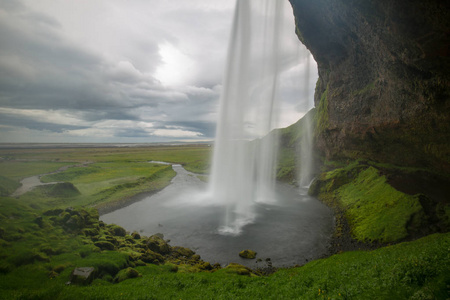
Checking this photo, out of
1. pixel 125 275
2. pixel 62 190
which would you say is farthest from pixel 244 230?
pixel 62 190

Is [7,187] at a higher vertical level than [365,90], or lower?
lower

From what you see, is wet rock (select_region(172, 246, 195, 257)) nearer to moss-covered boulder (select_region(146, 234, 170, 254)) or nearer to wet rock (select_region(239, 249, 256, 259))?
moss-covered boulder (select_region(146, 234, 170, 254))

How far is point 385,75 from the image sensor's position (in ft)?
110

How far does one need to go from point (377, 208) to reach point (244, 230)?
785 inches

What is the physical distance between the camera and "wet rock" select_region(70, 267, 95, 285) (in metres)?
14.0

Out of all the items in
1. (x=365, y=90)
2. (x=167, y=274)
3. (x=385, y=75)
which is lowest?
(x=167, y=274)

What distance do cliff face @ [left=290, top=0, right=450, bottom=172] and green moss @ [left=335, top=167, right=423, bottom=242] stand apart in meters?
8.17

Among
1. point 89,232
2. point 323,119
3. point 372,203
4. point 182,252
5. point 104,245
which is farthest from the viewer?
point 323,119

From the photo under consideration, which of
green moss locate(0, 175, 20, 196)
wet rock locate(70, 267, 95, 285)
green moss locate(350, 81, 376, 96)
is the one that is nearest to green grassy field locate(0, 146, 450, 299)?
wet rock locate(70, 267, 95, 285)

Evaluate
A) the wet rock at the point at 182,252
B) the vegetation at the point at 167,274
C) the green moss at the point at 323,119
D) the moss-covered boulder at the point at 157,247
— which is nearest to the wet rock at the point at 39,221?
the vegetation at the point at 167,274

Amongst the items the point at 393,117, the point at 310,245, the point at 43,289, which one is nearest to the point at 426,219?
the point at 310,245

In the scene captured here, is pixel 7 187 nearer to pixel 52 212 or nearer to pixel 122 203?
pixel 122 203

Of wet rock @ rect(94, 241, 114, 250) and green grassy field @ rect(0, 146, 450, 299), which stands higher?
green grassy field @ rect(0, 146, 450, 299)

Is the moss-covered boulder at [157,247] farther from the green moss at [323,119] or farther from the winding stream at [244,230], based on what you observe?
the green moss at [323,119]
